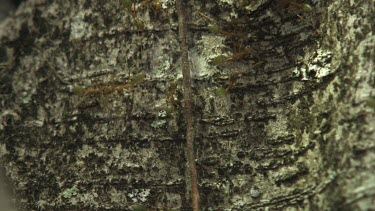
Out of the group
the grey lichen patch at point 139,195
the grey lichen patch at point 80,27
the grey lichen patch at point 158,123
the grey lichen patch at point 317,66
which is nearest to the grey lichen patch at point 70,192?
the grey lichen patch at point 139,195

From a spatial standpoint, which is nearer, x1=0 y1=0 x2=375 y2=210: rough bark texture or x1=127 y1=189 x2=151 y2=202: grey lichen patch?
x1=0 y1=0 x2=375 y2=210: rough bark texture

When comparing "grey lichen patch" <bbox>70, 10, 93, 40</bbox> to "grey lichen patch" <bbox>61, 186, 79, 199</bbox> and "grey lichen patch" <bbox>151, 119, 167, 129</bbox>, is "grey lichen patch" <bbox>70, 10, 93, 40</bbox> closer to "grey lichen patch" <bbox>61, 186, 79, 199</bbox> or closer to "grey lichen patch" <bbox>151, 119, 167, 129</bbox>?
"grey lichen patch" <bbox>151, 119, 167, 129</bbox>

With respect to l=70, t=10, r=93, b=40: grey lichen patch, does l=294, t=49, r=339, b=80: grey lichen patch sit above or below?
below

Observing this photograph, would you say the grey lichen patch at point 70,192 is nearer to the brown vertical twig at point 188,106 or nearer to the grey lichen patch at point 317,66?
the brown vertical twig at point 188,106

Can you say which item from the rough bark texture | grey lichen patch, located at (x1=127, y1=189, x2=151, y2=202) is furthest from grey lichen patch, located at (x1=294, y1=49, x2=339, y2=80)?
grey lichen patch, located at (x1=127, y1=189, x2=151, y2=202)

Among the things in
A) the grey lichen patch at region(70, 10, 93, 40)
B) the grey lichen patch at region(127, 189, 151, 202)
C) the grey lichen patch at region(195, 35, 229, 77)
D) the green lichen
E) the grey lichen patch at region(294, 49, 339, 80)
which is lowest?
the grey lichen patch at region(127, 189, 151, 202)

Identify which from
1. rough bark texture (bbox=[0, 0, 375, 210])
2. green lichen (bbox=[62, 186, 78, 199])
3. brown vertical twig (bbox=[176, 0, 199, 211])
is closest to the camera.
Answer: rough bark texture (bbox=[0, 0, 375, 210])

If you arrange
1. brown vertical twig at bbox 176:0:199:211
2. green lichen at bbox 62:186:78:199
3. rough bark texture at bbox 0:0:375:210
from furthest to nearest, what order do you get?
1. green lichen at bbox 62:186:78:199
2. brown vertical twig at bbox 176:0:199:211
3. rough bark texture at bbox 0:0:375:210

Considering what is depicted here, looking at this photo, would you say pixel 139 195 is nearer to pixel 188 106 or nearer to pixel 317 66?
pixel 188 106
